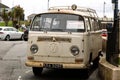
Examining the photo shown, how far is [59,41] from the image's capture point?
12484 millimetres

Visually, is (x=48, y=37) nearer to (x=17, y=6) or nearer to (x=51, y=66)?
(x=51, y=66)

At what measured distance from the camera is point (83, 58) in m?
12.5

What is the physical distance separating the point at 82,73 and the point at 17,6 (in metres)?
75.8

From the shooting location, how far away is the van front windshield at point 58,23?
42.3 ft

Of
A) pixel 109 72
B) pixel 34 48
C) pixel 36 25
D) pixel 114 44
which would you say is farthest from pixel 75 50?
pixel 36 25

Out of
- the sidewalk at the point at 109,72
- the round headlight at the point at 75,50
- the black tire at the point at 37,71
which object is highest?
the round headlight at the point at 75,50

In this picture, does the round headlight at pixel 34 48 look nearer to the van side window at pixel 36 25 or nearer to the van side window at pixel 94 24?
the van side window at pixel 36 25

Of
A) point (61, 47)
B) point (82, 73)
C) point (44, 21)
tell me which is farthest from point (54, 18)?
point (82, 73)

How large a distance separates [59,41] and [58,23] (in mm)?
822

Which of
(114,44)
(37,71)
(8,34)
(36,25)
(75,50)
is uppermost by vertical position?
(36,25)

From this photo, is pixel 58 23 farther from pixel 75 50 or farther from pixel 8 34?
pixel 8 34

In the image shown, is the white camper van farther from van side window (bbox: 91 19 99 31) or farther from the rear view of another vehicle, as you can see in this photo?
the rear view of another vehicle

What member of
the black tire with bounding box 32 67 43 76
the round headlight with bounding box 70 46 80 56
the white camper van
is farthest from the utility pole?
the black tire with bounding box 32 67 43 76

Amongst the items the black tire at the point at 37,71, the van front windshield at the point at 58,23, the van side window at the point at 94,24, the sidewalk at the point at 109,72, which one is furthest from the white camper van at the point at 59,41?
the van side window at the point at 94,24
